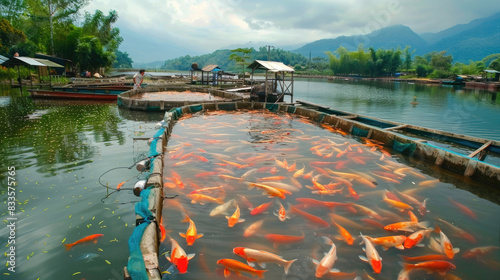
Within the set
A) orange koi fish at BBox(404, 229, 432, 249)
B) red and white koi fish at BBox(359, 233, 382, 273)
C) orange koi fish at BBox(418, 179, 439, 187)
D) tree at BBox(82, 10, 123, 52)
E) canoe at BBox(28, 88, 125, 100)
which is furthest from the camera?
tree at BBox(82, 10, 123, 52)

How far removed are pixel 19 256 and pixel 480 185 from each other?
30.6 feet

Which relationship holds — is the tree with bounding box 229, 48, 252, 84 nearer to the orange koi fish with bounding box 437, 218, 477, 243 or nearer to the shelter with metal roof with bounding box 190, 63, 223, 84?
the shelter with metal roof with bounding box 190, 63, 223, 84

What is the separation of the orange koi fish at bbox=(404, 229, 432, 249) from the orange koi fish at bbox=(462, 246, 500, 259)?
21.6 inches

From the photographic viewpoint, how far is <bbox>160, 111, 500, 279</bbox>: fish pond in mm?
3918

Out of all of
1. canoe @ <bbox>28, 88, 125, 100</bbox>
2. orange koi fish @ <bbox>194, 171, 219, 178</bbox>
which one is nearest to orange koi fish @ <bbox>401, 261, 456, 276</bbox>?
orange koi fish @ <bbox>194, 171, 219, 178</bbox>

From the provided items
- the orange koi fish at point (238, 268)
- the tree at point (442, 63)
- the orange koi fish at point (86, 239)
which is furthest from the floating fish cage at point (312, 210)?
the tree at point (442, 63)

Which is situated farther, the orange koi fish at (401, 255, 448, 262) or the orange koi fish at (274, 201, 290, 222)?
the orange koi fish at (274, 201, 290, 222)

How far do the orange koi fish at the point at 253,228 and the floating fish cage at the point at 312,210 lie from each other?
0.02 metres

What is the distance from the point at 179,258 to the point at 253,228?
4.57 ft

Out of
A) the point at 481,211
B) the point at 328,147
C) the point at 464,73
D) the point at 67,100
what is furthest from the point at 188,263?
the point at 464,73

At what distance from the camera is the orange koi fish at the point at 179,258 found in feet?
12.0

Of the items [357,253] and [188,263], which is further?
[357,253]

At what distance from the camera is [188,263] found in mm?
3812

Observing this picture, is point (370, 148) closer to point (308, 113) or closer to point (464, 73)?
point (308, 113)
